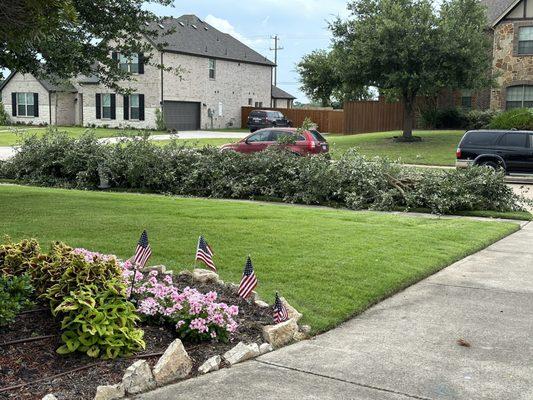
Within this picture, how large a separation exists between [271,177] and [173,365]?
1220 cm

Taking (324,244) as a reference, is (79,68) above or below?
above

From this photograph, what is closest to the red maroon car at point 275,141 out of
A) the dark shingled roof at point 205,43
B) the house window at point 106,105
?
the dark shingled roof at point 205,43

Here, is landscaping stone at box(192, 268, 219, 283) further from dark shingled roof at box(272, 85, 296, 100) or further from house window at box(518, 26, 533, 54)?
dark shingled roof at box(272, 85, 296, 100)

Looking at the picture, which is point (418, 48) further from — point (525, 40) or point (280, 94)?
point (280, 94)

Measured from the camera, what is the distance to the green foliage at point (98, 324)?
493 cm

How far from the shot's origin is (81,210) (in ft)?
39.9

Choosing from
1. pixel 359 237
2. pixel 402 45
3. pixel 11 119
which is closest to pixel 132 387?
pixel 359 237

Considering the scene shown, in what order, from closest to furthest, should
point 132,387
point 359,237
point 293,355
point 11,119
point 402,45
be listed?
point 132,387, point 293,355, point 359,237, point 402,45, point 11,119

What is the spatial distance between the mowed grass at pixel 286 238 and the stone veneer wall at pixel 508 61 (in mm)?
29079

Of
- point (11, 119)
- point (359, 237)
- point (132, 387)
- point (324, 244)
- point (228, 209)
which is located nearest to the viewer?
point (132, 387)

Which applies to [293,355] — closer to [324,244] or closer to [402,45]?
[324,244]

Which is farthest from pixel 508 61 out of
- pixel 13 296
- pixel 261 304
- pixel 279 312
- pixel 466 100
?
pixel 13 296

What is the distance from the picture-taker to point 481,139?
75.4 feet

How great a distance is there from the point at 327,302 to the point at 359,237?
3753 millimetres
